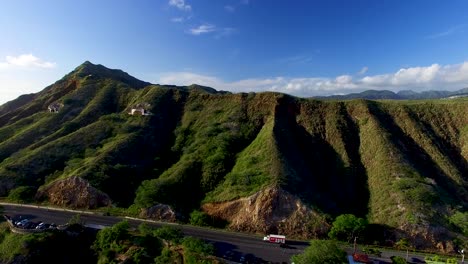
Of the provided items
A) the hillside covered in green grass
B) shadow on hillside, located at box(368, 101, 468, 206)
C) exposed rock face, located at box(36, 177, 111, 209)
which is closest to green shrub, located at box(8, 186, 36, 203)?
the hillside covered in green grass

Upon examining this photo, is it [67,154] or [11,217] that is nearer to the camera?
[11,217]

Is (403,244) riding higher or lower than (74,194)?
lower

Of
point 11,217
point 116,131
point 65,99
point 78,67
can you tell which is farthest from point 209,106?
point 78,67

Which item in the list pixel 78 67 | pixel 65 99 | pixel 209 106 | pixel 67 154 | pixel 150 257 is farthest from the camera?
pixel 78 67

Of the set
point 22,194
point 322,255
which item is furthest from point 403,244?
point 22,194

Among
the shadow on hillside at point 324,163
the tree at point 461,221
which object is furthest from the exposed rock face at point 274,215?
the tree at point 461,221

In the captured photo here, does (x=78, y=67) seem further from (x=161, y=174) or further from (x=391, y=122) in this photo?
(x=391, y=122)

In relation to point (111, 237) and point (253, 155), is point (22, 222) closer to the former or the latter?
point (111, 237)
